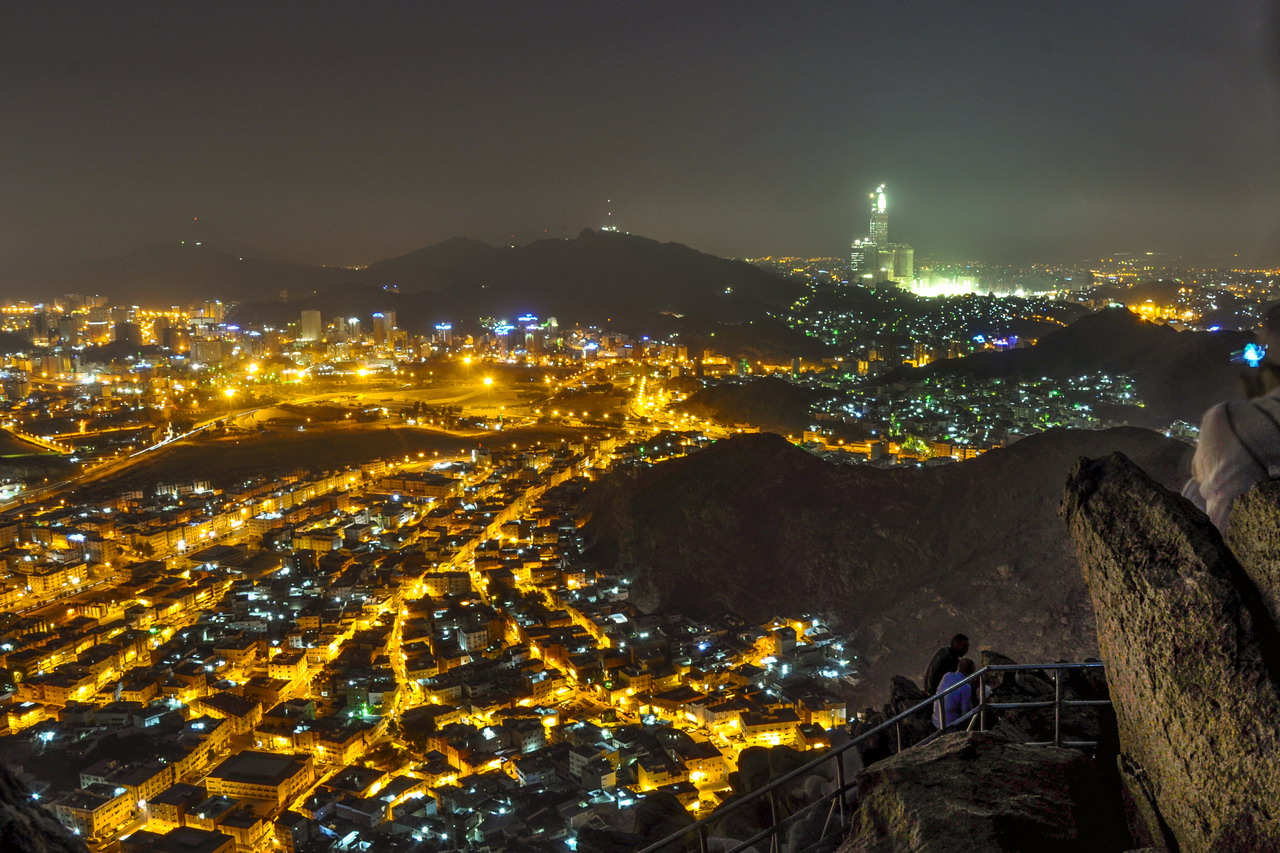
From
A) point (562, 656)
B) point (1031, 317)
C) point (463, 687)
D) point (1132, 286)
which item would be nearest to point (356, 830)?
point (463, 687)

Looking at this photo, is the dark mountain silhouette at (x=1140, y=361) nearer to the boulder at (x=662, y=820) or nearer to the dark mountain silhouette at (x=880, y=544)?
the dark mountain silhouette at (x=880, y=544)

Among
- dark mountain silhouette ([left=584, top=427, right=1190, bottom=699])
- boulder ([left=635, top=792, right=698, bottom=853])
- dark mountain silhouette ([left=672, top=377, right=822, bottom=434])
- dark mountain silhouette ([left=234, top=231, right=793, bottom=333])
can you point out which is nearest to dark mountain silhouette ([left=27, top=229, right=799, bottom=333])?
dark mountain silhouette ([left=234, top=231, right=793, bottom=333])

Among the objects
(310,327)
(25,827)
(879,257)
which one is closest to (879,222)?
(879,257)

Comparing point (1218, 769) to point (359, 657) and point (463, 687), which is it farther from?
point (359, 657)

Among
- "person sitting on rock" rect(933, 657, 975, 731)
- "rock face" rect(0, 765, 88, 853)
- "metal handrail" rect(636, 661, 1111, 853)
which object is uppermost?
"rock face" rect(0, 765, 88, 853)

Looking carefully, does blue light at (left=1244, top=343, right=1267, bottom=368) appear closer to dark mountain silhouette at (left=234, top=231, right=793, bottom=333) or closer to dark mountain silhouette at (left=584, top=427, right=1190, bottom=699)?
dark mountain silhouette at (left=584, top=427, right=1190, bottom=699)

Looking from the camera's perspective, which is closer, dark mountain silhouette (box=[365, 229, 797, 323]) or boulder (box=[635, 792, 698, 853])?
boulder (box=[635, 792, 698, 853])

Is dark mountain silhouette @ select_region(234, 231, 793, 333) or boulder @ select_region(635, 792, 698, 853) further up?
dark mountain silhouette @ select_region(234, 231, 793, 333)

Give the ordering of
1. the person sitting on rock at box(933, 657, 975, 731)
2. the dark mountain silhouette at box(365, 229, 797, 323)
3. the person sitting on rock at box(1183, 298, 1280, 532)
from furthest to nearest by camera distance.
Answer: the dark mountain silhouette at box(365, 229, 797, 323) < the person sitting on rock at box(933, 657, 975, 731) < the person sitting on rock at box(1183, 298, 1280, 532)
